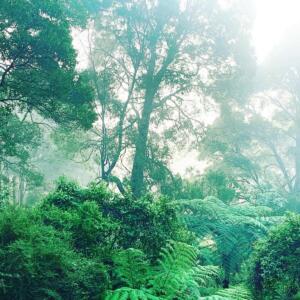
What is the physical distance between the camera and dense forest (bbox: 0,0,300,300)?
3945mm

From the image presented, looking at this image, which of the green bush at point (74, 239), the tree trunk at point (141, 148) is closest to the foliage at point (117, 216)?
the green bush at point (74, 239)

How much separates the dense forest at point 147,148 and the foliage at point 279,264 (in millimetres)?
22

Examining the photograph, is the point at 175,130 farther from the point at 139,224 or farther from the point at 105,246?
the point at 105,246

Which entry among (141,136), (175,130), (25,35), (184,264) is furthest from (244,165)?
(184,264)

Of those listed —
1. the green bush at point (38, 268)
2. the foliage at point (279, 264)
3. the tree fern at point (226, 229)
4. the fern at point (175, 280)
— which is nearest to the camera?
the green bush at point (38, 268)

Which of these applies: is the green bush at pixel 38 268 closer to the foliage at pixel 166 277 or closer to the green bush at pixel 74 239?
the green bush at pixel 74 239

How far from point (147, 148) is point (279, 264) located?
11.1 m

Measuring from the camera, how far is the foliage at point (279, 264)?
5.40m

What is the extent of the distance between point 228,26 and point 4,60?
10733 mm

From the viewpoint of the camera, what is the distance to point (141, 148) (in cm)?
1546

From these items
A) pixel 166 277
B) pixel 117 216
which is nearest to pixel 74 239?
pixel 166 277

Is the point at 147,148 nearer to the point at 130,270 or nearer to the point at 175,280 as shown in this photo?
the point at 130,270

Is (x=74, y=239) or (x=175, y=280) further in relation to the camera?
(x=74, y=239)

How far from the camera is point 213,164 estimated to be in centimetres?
2409
